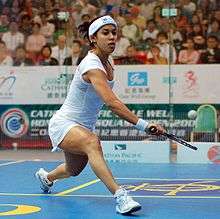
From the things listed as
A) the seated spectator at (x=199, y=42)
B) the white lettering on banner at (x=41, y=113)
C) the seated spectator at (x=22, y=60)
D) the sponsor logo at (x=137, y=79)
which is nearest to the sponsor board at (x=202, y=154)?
the sponsor logo at (x=137, y=79)

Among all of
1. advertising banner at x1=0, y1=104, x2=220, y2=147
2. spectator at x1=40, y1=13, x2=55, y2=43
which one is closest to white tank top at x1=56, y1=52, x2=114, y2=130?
advertising banner at x1=0, y1=104, x2=220, y2=147

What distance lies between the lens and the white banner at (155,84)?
11.9 metres

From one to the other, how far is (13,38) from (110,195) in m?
6.95

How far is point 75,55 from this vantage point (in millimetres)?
A: 12336

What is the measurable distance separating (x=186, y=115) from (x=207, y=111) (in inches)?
15.0

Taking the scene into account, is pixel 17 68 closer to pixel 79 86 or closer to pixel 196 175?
pixel 196 175

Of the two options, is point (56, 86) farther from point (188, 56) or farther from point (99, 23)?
point (99, 23)

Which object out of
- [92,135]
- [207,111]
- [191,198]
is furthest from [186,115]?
[92,135]

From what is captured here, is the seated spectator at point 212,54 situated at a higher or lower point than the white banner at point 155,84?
higher

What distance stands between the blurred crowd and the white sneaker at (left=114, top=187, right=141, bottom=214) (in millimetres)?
6955

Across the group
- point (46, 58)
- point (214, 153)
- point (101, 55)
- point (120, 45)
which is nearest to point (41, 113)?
point (46, 58)

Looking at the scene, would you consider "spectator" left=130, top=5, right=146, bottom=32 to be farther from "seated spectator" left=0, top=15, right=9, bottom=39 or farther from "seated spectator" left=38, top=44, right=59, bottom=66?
"seated spectator" left=0, top=15, right=9, bottom=39

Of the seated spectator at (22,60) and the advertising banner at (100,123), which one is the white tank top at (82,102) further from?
the seated spectator at (22,60)

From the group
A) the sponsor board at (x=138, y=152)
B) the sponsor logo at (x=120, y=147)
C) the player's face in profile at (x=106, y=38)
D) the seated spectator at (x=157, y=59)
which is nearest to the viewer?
the player's face in profile at (x=106, y=38)
